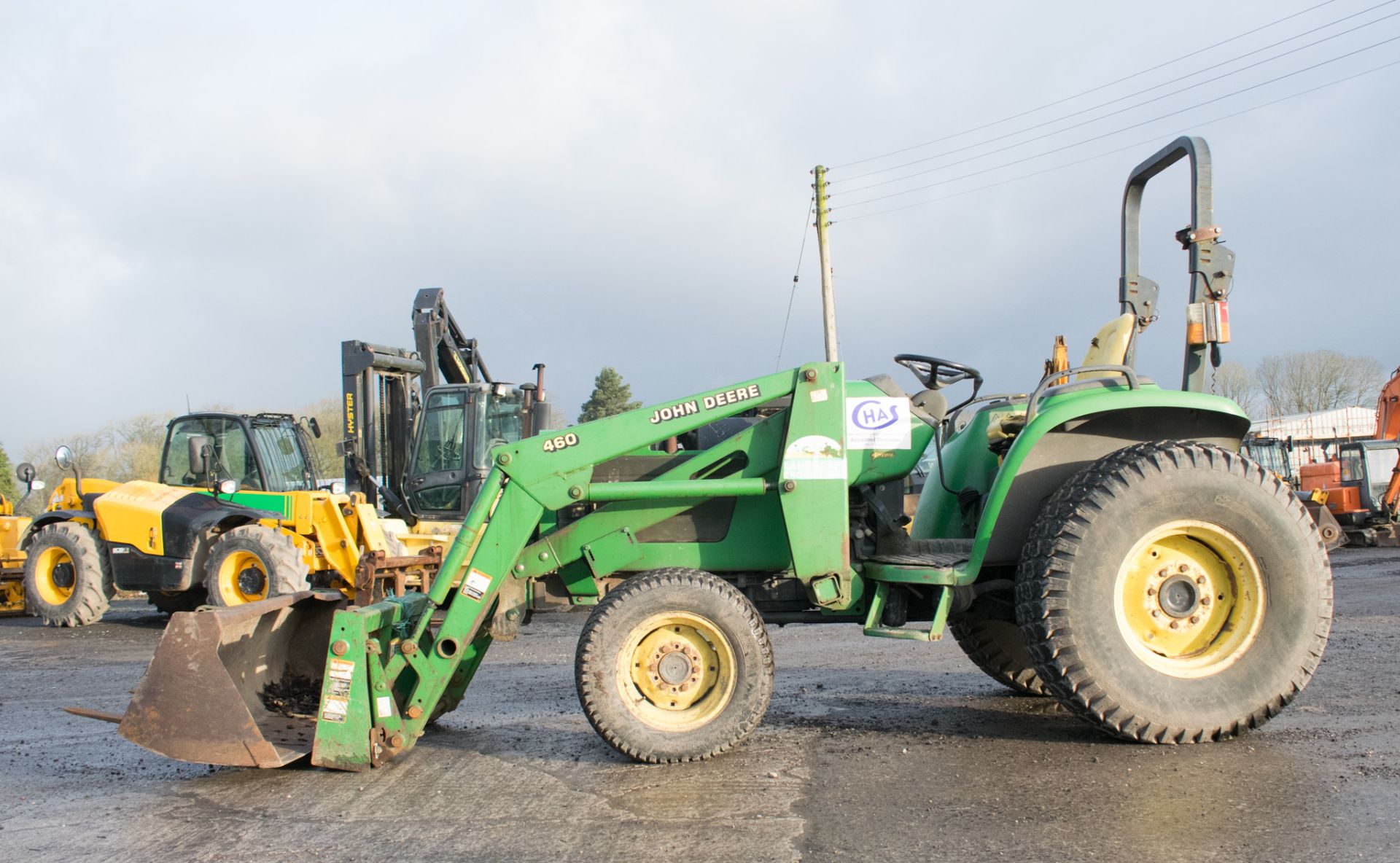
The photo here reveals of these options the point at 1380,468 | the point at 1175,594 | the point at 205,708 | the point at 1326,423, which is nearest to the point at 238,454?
the point at 205,708

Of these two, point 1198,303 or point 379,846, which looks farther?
point 1198,303

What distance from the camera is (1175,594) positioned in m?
4.55

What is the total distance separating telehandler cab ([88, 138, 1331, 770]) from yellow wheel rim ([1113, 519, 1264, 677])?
1 cm

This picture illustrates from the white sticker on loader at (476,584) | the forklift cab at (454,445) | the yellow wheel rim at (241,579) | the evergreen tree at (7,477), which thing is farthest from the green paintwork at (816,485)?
the evergreen tree at (7,477)

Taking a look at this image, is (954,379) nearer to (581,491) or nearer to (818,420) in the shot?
(818,420)

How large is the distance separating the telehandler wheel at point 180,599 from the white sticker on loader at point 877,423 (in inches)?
379

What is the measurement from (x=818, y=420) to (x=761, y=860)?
6.40ft

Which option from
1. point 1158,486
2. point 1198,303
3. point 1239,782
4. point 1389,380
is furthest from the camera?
point 1389,380

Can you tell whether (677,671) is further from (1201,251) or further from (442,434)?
(442,434)

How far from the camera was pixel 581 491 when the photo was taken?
185 inches

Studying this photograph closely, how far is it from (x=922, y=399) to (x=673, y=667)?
1806 mm

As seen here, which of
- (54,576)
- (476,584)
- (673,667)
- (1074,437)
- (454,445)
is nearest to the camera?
(673,667)

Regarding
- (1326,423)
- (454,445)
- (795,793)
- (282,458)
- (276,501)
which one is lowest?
(795,793)

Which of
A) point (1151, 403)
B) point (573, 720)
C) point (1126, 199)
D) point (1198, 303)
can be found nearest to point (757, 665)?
point (573, 720)
